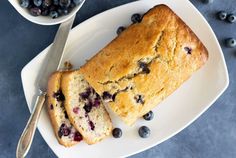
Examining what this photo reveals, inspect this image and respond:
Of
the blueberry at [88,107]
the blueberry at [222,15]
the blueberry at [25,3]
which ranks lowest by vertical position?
the blueberry at [222,15]

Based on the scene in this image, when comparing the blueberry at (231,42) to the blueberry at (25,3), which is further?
the blueberry at (231,42)

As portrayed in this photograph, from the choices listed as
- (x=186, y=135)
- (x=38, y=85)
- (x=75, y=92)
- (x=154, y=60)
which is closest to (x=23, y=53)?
(x=38, y=85)

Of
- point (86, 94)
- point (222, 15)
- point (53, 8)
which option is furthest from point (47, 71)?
point (222, 15)

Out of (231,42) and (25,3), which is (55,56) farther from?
(231,42)

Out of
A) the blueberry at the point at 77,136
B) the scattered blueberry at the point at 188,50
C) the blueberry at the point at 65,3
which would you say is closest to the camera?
the blueberry at the point at 65,3

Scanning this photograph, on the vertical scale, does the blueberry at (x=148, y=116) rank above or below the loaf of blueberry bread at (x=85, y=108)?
below

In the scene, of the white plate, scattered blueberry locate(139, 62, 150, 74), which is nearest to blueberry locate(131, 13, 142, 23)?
the white plate

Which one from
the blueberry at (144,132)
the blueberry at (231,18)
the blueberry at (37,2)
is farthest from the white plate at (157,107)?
the blueberry at (37,2)

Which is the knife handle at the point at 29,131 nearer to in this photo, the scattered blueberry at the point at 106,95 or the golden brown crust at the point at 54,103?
the golden brown crust at the point at 54,103

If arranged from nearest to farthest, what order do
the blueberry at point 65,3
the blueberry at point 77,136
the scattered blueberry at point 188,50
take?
Result: the blueberry at point 65,3 → the scattered blueberry at point 188,50 → the blueberry at point 77,136
